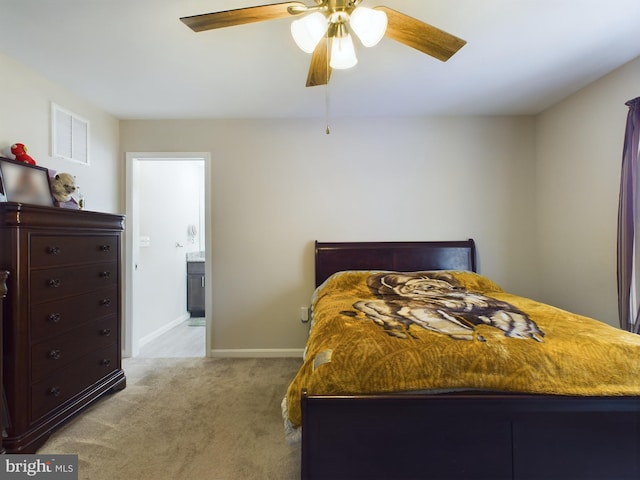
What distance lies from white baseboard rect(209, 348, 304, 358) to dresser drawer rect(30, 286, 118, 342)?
42.6 inches

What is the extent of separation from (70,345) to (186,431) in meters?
0.92

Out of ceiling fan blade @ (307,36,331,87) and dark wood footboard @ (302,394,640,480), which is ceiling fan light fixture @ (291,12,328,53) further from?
dark wood footboard @ (302,394,640,480)

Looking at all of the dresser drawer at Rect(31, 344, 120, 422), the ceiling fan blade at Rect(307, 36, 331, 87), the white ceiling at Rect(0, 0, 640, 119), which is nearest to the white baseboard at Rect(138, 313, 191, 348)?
the dresser drawer at Rect(31, 344, 120, 422)

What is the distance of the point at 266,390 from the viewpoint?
239 centimetres

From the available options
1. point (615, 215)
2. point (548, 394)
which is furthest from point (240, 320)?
point (615, 215)

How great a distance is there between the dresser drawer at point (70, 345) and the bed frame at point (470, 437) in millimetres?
1619

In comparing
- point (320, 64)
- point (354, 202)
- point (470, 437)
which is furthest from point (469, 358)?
point (354, 202)

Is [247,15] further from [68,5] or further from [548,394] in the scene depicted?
[548,394]

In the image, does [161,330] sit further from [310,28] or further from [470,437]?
[310,28]

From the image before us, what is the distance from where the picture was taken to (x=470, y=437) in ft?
3.92

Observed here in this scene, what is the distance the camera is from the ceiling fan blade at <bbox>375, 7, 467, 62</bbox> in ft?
4.26

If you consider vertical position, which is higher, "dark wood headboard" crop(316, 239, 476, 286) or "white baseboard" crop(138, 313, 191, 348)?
"dark wood headboard" crop(316, 239, 476, 286)

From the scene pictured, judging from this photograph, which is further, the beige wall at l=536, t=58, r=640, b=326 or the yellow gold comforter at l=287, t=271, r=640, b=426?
the beige wall at l=536, t=58, r=640, b=326

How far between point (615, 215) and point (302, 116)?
270 cm
